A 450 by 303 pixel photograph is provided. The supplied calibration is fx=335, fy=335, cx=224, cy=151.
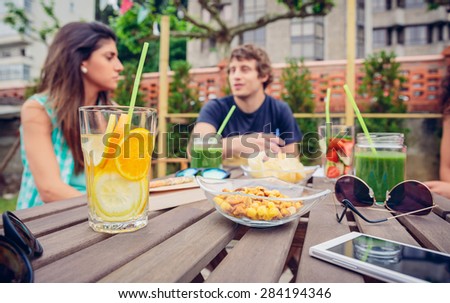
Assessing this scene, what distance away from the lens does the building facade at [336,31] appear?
50.9 feet

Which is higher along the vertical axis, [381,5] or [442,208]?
[381,5]

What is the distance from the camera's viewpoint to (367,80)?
193 inches

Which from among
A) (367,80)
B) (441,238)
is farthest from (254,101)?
(367,80)

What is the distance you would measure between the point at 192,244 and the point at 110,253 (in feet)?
0.49

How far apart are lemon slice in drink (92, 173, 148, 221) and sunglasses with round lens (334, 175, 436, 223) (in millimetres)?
502

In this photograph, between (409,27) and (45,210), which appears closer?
(45,210)

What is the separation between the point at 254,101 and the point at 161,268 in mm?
2459

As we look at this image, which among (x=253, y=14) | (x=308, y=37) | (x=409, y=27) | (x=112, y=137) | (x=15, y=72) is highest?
(x=253, y=14)

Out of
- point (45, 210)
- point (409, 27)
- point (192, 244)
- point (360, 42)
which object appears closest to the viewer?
point (192, 244)

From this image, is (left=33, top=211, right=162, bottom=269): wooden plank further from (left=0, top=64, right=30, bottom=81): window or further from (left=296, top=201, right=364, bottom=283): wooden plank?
(left=0, top=64, right=30, bottom=81): window

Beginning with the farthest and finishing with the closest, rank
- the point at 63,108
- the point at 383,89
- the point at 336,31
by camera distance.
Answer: the point at 336,31 < the point at 383,89 < the point at 63,108

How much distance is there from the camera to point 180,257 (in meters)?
0.57

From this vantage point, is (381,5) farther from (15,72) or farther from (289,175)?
(15,72)

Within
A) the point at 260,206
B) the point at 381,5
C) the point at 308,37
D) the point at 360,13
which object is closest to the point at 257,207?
the point at 260,206
